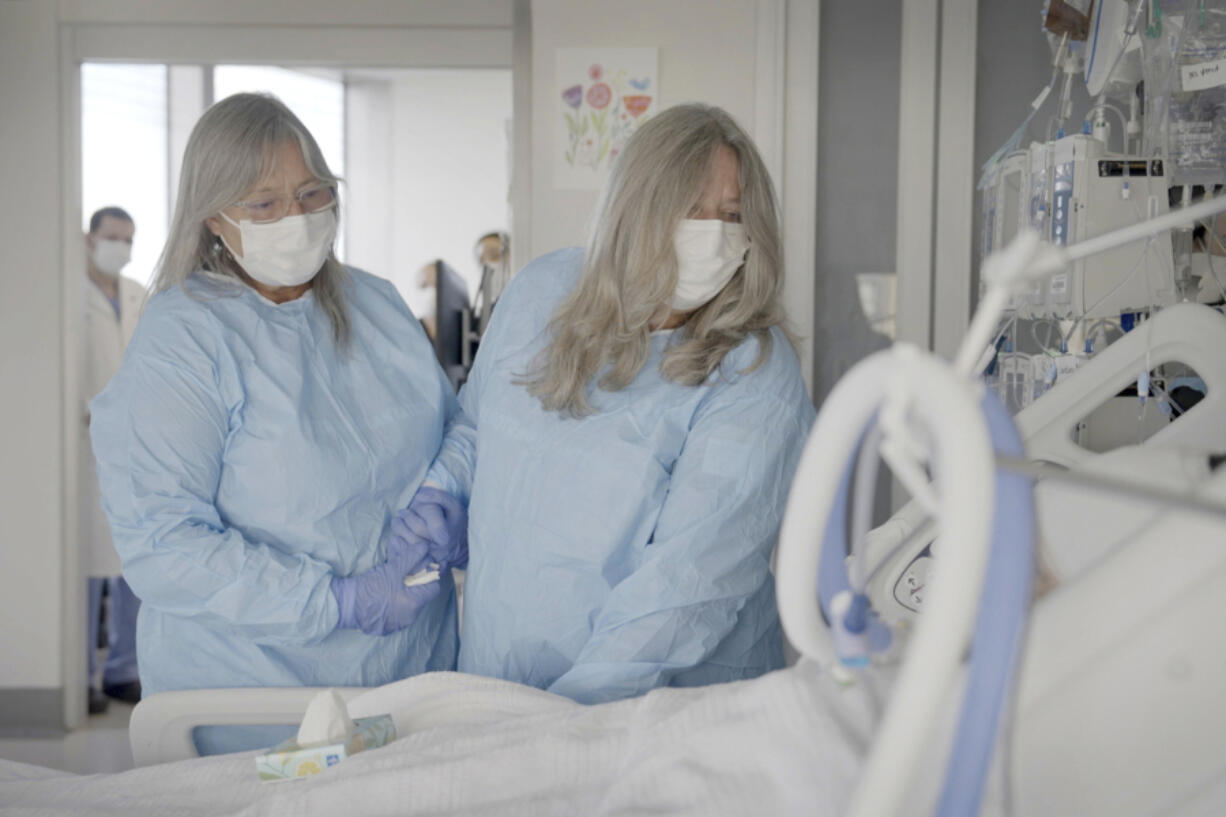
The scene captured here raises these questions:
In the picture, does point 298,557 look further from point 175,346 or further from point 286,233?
point 286,233

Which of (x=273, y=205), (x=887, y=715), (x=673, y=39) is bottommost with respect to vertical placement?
(x=887, y=715)

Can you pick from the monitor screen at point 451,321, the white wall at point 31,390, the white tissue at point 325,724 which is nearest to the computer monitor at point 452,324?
the monitor screen at point 451,321

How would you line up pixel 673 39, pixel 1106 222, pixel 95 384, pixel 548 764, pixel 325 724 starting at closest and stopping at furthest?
pixel 548 764, pixel 325 724, pixel 1106 222, pixel 673 39, pixel 95 384

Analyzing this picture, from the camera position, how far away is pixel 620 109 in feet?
10.2

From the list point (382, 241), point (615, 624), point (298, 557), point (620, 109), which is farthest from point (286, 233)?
point (382, 241)

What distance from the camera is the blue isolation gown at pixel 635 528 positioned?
1480 mm

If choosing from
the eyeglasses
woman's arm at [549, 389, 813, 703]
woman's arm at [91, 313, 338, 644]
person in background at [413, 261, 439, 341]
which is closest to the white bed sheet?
woman's arm at [549, 389, 813, 703]

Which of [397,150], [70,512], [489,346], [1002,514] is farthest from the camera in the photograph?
[397,150]

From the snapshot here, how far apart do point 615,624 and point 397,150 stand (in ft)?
20.1

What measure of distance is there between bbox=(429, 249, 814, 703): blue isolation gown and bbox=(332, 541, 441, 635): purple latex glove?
0.27ft

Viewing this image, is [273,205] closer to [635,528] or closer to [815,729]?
[635,528]

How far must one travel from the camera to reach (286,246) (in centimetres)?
172

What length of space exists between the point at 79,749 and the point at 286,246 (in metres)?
2.30

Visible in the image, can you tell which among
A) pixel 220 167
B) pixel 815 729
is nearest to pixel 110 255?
pixel 220 167
